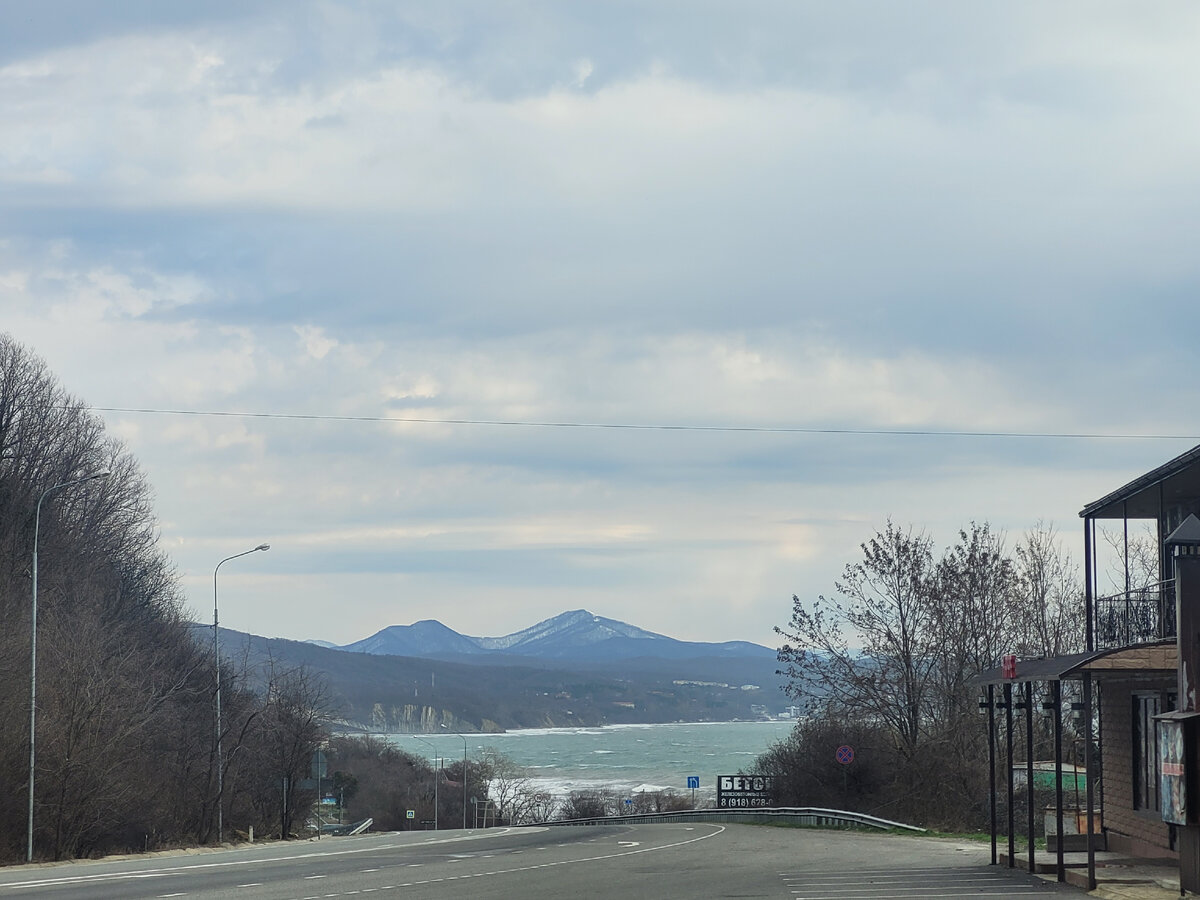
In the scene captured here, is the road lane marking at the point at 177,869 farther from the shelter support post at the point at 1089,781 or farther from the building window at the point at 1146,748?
the building window at the point at 1146,748

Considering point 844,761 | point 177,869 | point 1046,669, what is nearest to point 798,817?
point 844,761

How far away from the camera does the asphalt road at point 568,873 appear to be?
19.1 m

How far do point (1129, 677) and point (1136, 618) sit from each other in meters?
3.94

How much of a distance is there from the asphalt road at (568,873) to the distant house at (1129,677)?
2.20 m

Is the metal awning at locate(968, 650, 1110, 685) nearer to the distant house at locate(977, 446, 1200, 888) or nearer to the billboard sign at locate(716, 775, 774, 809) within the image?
the distant house at locate(977, 446, 1200, 888)

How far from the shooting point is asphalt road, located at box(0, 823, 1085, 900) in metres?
19.1

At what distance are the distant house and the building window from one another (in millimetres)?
16

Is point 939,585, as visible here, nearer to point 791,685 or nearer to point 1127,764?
point 791,685

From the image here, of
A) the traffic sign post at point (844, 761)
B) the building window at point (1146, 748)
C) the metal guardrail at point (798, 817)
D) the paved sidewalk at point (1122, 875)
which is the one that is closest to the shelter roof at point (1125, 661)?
the building window at point (1146, 748)

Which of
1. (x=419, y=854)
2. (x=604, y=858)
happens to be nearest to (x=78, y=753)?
(x=419, y=854)

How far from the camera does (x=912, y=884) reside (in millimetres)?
20047

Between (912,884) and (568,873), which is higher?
(912,884)

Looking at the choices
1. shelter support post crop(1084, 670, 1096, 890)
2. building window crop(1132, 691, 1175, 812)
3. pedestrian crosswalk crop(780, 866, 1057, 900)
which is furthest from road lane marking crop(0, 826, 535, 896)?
building window crop(1132, 691, 1175, 812)

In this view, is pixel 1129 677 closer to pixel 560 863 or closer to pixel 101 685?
pixel 560 863
